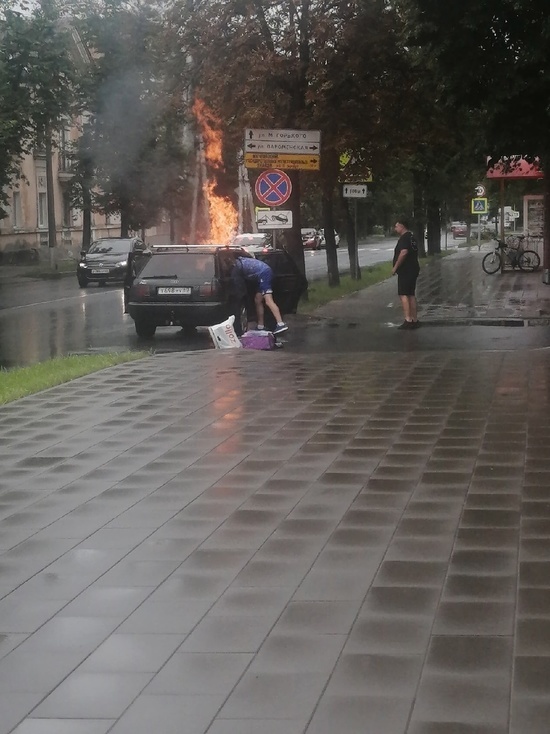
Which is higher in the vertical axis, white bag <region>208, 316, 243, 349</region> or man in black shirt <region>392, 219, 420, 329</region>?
man in black shirt <region>392, 219, 420, 329</region>

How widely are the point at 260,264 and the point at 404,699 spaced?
15.2 m

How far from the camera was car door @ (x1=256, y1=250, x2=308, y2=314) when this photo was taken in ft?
76.5

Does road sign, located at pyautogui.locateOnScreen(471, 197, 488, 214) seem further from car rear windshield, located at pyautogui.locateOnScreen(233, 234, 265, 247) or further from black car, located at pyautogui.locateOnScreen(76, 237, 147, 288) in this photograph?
black car, located at pyautogui.locateOnScreen(76, 237, 147, 288)

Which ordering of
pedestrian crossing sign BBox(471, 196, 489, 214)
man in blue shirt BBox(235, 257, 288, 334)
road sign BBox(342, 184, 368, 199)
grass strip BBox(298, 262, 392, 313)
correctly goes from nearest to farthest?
1. man in blue shirt BBox(235, 257, 288, 334)
2. grass strip BBox(298, 262, 392, 313)
3. road sign BBox(342, 184, 368, 199)
4. pedestrian crossing sign BBox(471, 196, 489, 214)

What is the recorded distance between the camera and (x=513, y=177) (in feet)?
127

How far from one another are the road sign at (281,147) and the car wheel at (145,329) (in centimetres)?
408

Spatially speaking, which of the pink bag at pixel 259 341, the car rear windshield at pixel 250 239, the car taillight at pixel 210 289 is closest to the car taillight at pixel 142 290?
the car taillight at pixel 210 289

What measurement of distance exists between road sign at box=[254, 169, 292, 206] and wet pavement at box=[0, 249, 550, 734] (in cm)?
1063

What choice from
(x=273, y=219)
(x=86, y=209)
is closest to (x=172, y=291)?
(x=273, y=219)

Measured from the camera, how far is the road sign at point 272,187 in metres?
22.2

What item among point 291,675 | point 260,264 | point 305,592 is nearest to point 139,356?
point 260,264

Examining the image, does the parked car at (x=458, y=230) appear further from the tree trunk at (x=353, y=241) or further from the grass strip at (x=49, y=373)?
the grass strip at (x=49, y=373)

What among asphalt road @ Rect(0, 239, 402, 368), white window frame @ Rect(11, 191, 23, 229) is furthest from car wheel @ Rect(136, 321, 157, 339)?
white window frame @ Rect(11, 191, 23, 229)

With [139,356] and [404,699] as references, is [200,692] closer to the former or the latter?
[404,699]
